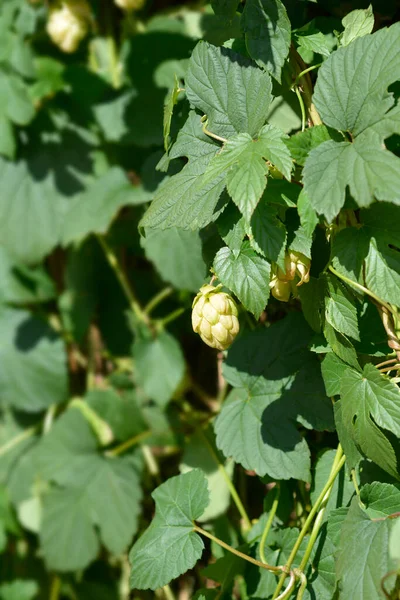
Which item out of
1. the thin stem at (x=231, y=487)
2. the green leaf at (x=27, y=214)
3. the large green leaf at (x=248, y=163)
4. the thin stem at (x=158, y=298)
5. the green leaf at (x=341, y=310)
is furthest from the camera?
the green leaf at (x=27, y=214)

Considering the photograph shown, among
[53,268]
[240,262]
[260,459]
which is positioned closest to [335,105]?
[240,262]

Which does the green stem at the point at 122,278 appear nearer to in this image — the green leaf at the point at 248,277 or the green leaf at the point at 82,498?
the green leaf at the point at 82,498

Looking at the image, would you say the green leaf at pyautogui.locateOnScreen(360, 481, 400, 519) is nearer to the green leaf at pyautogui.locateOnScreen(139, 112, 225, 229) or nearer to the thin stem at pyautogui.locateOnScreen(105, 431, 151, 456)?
the green leaf at pyautogui.locateOnScreen(139, 112, 225, 229)

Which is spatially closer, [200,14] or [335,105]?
[335,105]

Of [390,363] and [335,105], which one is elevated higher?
[335,105]

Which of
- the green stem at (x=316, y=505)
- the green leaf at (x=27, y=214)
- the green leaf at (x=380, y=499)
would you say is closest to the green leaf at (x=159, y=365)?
the green leaf at (x=27, y=214)

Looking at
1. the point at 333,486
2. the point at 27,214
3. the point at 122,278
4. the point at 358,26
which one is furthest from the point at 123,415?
the point at 358,26

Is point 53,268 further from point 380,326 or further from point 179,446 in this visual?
point 380,326
